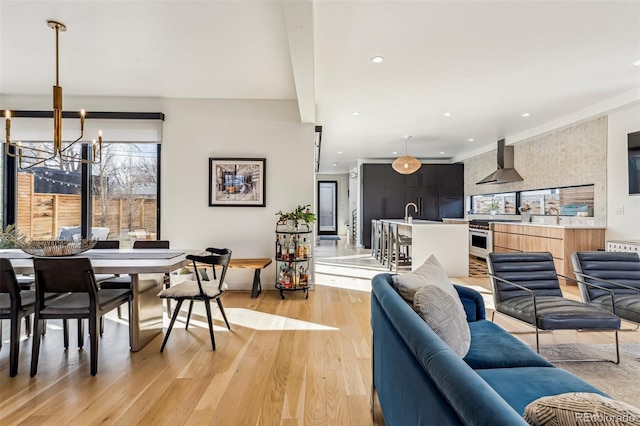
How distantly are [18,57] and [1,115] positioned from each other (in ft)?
5.52

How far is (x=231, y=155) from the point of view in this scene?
15.7 ft

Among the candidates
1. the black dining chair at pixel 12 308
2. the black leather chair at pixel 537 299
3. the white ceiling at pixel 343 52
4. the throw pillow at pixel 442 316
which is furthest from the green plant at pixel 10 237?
the black leather chair at pixel 537 299

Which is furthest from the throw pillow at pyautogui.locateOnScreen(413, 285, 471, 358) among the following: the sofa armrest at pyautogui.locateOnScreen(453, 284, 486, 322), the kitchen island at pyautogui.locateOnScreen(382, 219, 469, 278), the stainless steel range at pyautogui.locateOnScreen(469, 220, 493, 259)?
the stainless steel range at pyautogui.locateOnScreen(469, 220, 493, 259)

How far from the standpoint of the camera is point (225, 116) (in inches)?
189

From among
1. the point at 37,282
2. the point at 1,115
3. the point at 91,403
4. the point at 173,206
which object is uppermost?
the point at 1,115

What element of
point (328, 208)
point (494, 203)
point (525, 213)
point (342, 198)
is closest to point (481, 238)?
point (525, 213)

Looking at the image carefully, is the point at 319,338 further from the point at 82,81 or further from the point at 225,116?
the point at 82,81

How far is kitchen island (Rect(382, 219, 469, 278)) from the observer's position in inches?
226

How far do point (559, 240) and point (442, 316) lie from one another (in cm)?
492

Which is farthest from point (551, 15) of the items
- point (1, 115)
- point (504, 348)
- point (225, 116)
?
point (1, 115)

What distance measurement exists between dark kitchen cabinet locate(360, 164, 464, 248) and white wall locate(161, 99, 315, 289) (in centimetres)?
518

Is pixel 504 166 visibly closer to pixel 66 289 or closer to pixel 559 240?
pixel 559 240

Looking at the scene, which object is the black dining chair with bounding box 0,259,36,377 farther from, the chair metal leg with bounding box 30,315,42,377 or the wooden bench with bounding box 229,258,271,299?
the wooden bench with bounding box 229,258,271,299

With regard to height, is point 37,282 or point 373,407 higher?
point 37,282
